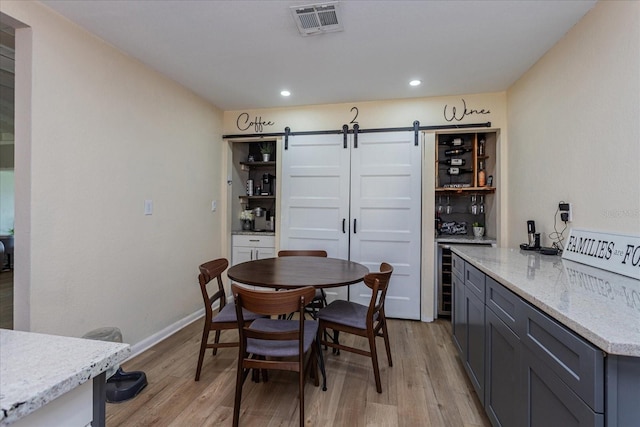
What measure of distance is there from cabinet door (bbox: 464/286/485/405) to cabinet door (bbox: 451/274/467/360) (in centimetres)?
9

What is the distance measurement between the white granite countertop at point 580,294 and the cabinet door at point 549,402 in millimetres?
203

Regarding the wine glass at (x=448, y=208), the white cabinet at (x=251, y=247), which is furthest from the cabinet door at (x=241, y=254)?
the wine glass at (x=448, y=208)

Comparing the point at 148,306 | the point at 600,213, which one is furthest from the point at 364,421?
the point at 148,306

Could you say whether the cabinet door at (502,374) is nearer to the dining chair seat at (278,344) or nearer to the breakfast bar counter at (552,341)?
the breakfast bar counter at (552,341)

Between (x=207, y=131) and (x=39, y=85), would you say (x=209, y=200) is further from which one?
(x=39, y=85)

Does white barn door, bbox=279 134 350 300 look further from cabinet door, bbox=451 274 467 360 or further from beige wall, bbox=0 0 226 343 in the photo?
cabinet door, bbox=451 274 467 360

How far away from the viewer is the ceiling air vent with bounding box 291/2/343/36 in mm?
1851

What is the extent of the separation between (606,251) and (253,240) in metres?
3.29

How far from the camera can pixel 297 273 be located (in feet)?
7.38

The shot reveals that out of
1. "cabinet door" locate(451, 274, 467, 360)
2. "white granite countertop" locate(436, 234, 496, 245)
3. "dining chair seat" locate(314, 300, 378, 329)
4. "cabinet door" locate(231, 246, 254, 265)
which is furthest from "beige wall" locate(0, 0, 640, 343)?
"dining chair seat" locate(314, 300, 378, 329)

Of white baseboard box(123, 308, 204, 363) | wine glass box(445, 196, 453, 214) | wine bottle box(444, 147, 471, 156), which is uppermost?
wine bottle box(444, 147, 471, 156)

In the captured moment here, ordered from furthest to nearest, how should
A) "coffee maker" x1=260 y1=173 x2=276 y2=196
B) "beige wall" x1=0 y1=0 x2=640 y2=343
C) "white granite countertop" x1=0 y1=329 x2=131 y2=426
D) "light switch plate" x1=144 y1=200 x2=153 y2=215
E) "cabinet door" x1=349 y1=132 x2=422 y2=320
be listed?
"coffee maker" x1=260 y1=173 x2=276 y2=196
"cabinet door" x1=349 y1=132 x2=422 y2=320
"light switch plate" x1=144 y1=200 x2=153 y2=215
"beige wall" x1=0 y1=0 x2=640 y2=343
"white granite countertop" x1=0 y1=329 x2=131 y2=426

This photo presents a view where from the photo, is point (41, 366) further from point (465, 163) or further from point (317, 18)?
point (465, 163)

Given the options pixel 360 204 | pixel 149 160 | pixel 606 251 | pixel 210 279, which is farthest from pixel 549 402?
pixel 149 160
